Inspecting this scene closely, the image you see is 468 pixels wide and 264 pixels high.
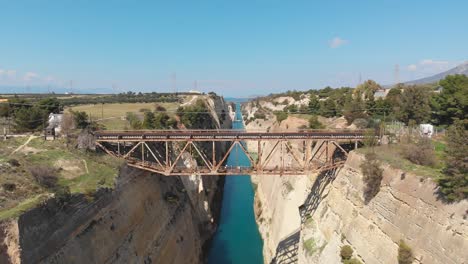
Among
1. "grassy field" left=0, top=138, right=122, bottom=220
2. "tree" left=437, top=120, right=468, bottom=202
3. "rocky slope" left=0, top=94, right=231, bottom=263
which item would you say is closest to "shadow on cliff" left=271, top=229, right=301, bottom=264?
"rocky slope" left=0, top=94, right=231, bottom=263

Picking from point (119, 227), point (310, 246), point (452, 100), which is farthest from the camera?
point (452, 100)

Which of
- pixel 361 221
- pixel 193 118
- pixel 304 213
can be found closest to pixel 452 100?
pixel 304 213

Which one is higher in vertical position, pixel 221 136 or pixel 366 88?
pixel 366 88

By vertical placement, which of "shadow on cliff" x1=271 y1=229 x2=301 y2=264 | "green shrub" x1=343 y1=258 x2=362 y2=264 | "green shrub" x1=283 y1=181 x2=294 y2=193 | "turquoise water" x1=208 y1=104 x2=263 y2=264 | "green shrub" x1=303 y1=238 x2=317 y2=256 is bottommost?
"turquoise water" x1=208 y1=104 x2=263 y2=264

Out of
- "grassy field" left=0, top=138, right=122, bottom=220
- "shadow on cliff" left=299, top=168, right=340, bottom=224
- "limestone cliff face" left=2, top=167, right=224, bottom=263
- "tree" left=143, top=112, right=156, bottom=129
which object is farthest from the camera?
"tree" left=143, top=112, right=156, bottom=129

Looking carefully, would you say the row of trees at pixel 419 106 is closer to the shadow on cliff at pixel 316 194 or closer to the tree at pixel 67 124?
the shadow on cliff at pixel 316 194

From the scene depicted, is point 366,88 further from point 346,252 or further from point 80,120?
point 80,120

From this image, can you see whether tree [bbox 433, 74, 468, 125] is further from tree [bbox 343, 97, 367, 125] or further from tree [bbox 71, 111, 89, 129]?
tree [bbox 71, 111, 89, 129]
